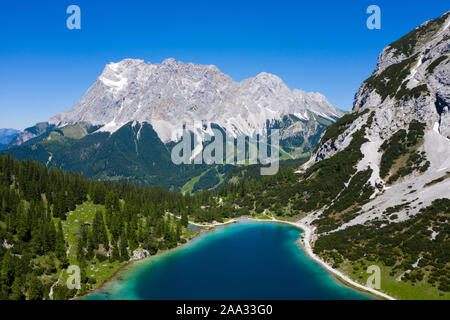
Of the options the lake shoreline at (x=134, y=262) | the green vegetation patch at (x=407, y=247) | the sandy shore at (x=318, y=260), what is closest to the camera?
the green vegetation patch at (x=407, y=247)

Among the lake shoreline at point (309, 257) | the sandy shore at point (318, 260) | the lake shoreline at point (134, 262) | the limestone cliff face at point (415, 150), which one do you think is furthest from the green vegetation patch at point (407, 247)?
the lake shoreline at point (134, 262)

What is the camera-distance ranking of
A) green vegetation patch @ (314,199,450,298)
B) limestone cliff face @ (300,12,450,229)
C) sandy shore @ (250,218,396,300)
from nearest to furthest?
green vegetation patch @ (314,199,450,298) < sandy shore @ (250,218,396,300) < limestone cliff face @ (300,12,450,229)

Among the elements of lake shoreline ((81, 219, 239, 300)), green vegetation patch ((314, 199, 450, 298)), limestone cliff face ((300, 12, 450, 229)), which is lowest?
lake shoreline ((81, 219, 239, 300))

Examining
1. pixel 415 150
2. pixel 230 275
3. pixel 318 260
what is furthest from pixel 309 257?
pixel 415 150

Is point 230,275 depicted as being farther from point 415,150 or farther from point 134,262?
point 415,150

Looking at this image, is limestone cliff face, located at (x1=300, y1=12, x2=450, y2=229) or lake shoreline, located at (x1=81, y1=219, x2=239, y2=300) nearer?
lake shoreline, located at (x1=81, y1=219, x2=239, y2=300)

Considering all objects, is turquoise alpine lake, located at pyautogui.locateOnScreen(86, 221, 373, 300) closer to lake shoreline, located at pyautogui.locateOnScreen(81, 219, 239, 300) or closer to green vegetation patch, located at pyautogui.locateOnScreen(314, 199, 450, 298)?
lake shoreline, located at pyautogui.locateOnScreen(81, 219, 239, 300)

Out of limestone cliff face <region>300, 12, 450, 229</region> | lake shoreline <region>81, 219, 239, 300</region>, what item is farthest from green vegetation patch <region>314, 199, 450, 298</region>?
lake shoreline <region>81, 219, 239, 300</region>

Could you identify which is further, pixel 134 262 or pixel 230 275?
pixel 134 262

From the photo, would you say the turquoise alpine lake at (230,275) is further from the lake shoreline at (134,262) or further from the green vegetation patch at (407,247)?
the green vegetation patch at (407,247)
